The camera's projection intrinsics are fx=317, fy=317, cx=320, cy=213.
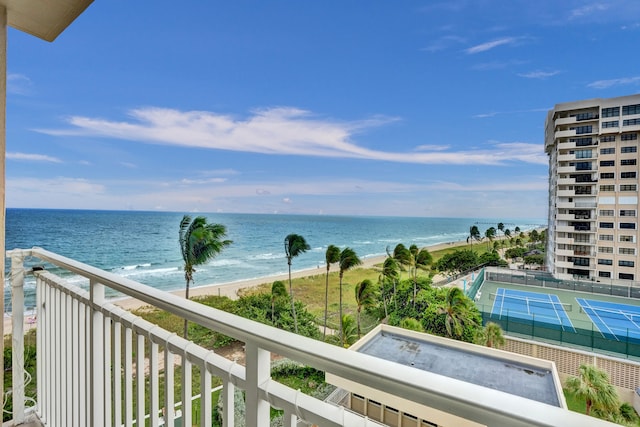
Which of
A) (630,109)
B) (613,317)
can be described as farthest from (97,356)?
(630,109)

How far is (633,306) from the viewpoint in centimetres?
1369

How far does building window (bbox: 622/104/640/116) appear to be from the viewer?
622 inches

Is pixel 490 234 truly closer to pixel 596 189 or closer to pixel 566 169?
pixel 566 169

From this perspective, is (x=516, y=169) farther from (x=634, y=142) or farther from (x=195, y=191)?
(x=195, y=191)

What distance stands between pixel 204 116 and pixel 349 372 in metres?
31.6

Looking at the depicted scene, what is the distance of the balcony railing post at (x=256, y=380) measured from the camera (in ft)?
1.51

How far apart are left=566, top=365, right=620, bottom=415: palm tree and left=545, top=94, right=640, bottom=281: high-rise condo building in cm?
1084

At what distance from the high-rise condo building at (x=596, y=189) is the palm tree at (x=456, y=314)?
33.7ft

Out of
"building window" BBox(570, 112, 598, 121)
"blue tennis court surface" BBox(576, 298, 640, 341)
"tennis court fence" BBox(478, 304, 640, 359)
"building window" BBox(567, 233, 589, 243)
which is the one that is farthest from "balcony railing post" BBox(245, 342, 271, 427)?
"building window" BBox(570, 112, 598, 121)

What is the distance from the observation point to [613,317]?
13.5 meters

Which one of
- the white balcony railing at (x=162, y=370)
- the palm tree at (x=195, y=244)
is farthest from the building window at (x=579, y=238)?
the white balcony railing at (x=162, y=370)

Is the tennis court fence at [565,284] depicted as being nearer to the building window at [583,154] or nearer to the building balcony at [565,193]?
the building balcony at [565,193]

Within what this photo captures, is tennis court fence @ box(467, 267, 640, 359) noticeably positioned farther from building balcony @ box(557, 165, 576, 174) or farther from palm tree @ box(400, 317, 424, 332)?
building balcony @ box(557, 165, 576, 174)

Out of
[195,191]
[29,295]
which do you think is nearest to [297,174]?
[195,191]
